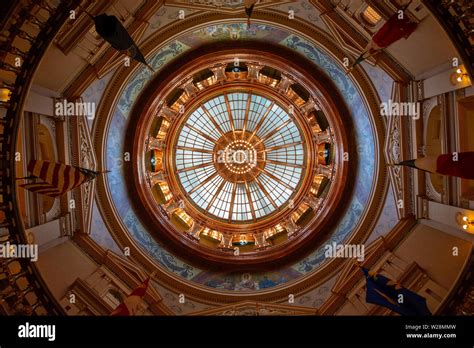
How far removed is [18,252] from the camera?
988 cm

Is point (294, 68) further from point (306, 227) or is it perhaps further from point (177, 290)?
point (177, 290)

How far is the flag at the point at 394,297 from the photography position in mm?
10508

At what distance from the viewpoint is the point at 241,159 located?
70.3 ft

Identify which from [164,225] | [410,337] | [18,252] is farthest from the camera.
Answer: [164,225]

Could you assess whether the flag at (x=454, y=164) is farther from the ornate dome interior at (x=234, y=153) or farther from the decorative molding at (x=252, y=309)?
the decorative molding at (x=252, y=309)

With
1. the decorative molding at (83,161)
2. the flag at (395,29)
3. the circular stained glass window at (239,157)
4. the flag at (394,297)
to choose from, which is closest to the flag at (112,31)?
the decorative molding at (83,161)

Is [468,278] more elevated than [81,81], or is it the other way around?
[81,81]

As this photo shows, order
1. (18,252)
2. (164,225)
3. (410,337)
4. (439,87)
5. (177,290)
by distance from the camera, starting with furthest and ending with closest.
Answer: (164,225)
(177,290)
(439,87)
(18,252)
(410,337)

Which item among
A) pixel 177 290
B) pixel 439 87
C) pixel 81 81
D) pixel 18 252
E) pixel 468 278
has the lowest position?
Result: pixel 177 290

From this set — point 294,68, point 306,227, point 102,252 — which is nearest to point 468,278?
point 306,227

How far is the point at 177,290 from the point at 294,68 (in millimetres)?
8927

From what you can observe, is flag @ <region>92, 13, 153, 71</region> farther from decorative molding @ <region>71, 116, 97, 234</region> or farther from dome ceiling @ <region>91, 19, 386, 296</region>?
dome ceiling @ <region>91, 19, 386, 296</region>

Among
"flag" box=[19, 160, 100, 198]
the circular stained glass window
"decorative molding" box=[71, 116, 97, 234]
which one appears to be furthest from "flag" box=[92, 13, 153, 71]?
the circular stained glass window

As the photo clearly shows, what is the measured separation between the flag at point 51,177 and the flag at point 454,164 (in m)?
8.23
